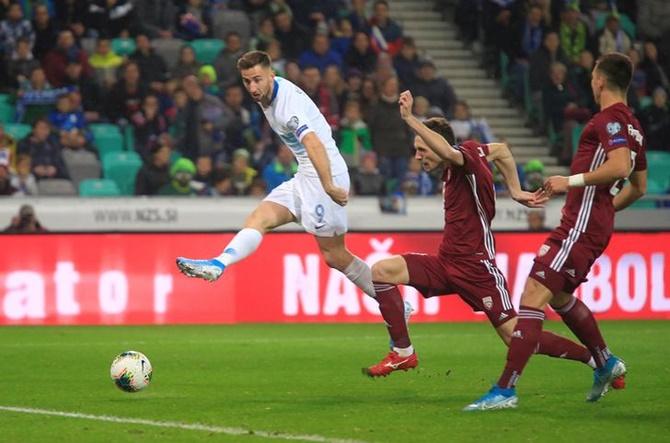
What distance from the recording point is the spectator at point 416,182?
20078 millimetres

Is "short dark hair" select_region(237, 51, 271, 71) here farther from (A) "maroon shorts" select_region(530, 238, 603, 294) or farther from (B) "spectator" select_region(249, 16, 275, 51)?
(B) "spectator" select_region(249, 16, 275, 51)

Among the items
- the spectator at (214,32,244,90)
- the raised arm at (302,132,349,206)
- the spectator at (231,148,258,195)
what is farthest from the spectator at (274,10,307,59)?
the raised arm at (302,132,349,206)

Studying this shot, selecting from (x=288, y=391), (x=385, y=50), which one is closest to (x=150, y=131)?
(x=385, y=50)

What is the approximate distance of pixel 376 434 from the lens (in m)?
7.73

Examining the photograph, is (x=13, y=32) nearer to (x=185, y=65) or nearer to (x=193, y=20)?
(x=185, y=65)

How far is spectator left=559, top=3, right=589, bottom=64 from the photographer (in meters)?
23.2

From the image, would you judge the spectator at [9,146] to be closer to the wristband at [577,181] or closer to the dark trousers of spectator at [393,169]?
the dark trousers of spectator at [393,169]

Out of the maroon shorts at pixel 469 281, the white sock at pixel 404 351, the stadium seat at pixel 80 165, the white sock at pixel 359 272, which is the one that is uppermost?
the maroon shorts at pixel 469 281

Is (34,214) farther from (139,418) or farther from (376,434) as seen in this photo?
(376,434)

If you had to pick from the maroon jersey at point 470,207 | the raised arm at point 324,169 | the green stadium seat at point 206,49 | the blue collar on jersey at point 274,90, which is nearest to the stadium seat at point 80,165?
the green stadium seat at point 206,49

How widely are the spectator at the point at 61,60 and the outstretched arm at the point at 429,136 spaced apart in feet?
40.4

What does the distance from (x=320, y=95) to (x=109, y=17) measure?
11.0 feet

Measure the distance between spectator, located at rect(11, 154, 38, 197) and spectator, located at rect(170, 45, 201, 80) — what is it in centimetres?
277

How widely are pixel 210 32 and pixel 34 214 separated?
17.0 feet
